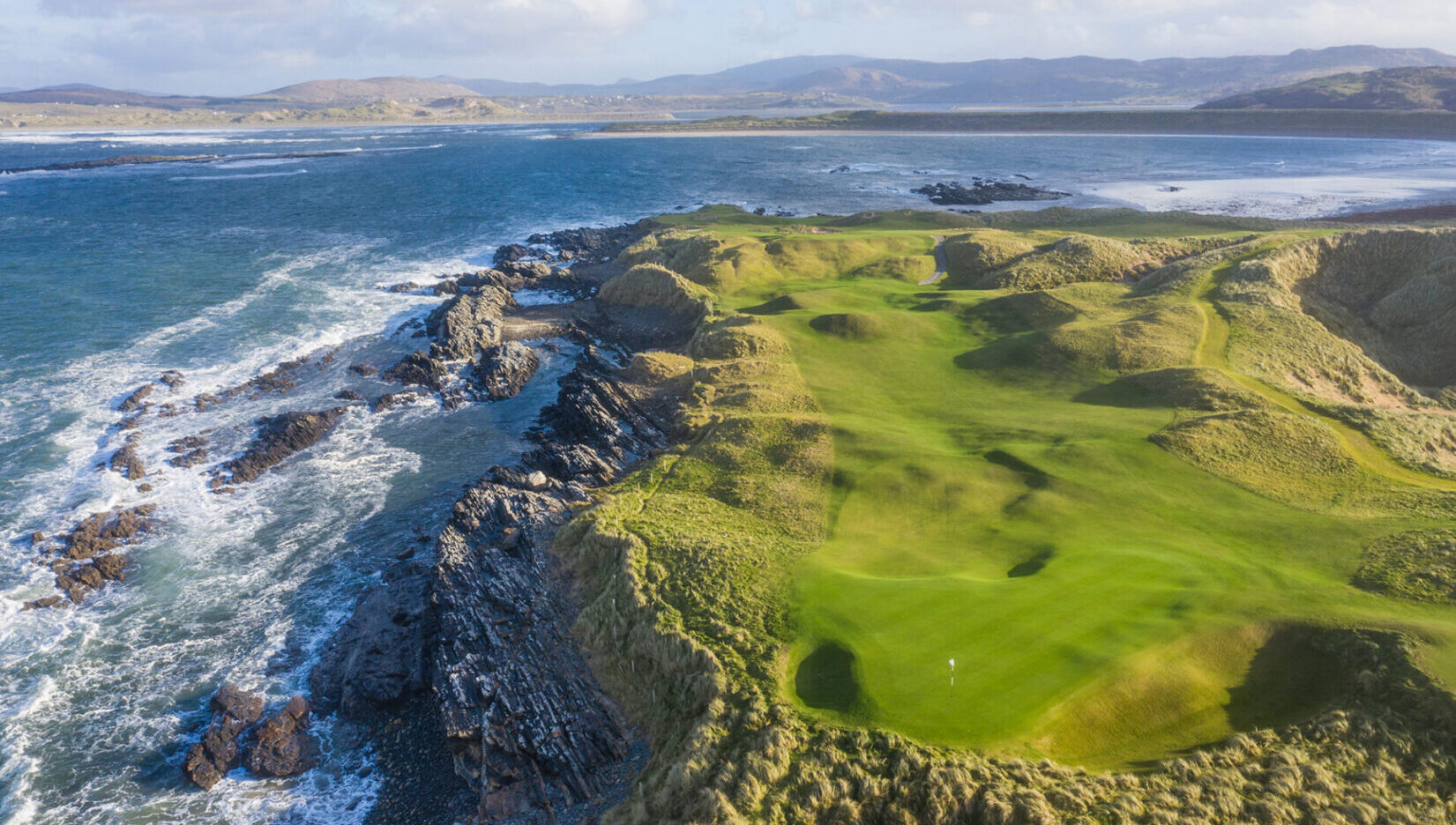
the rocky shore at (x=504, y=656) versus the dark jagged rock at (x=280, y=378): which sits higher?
the dark jagged rock at (x=280, y=378)

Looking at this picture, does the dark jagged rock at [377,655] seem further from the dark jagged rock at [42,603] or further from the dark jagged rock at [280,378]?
the dark jagged rock at [280,378]

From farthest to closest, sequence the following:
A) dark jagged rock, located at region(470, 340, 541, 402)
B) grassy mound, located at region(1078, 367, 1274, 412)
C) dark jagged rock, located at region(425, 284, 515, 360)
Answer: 1. dark jagged rock, located at region(425, 284, 515, 360)
2. dark jagged rock, located at region(470, 340, 541, 402)
3. grassy mound, located at region(1078, 367, 1274, 412)

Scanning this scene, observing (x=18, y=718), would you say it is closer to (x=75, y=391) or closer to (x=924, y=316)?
(x=75, y=391)

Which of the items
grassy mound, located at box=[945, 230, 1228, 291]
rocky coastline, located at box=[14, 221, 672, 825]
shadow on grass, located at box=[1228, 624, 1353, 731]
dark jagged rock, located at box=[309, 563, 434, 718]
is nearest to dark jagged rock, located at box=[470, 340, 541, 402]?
rocky coastline, located at box=[14, 221, 672, 825]

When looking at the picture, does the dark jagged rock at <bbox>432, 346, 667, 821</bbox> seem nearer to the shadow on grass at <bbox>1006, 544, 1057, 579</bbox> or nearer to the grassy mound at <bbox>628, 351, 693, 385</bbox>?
the grassy mound at <bbox>628, 351, 693, 385</bbox>

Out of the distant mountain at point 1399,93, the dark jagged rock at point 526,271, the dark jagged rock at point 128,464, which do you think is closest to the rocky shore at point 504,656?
the dark jagged rock at point 128,464

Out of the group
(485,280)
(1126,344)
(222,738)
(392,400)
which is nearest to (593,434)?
(392,400)
